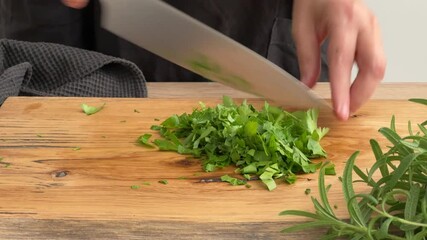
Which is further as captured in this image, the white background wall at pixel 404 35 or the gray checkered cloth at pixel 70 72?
the white background wall at pixel 404 35

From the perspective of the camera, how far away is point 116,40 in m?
1.77

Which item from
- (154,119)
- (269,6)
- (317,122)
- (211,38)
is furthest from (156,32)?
(269,6)

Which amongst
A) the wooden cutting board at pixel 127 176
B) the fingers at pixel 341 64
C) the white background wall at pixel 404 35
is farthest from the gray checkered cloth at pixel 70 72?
the white background wall at pixel 404 35

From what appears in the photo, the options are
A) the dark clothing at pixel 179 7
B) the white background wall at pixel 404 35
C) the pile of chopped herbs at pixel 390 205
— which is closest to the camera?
the pile of chopped herbs at pixel 390 205

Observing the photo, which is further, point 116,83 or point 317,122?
point 116,83

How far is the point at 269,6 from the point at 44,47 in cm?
50

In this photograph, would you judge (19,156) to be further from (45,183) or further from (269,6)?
(269,6)

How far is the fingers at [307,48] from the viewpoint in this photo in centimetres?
138

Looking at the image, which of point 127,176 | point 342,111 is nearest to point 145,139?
point 127,176

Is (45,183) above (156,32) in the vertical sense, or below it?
below

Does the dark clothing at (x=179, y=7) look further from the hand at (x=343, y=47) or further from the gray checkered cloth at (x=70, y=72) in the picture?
the hand at (x=343, y=47)

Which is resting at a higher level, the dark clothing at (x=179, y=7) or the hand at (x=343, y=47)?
the hand at (x=343, y=47)

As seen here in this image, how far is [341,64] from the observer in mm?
1307

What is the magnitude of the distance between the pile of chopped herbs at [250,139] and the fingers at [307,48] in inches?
4.2
